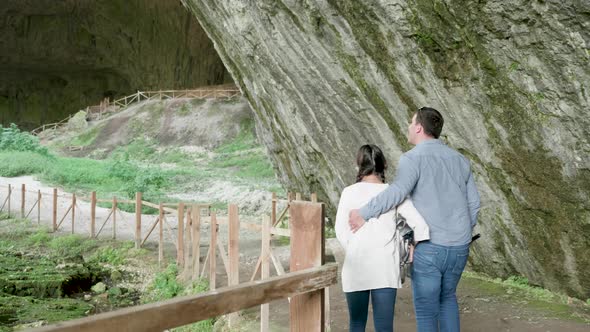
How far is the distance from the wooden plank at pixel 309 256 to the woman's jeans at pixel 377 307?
32.5 inches

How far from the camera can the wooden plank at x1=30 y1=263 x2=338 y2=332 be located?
1.97m

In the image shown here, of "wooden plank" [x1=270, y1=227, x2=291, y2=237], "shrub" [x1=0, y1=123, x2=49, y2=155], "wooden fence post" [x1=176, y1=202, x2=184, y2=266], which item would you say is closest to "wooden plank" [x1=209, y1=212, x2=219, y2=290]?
"wooden plank" [x1=270, y1=227, x2=291, y2=237]

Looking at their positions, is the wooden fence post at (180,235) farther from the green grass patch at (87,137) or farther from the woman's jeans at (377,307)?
the green grass patch at (87,137)

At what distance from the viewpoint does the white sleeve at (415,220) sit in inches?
142

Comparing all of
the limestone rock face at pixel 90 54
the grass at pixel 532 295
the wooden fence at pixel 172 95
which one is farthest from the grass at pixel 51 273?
the limestone rock face at pixel 90 54

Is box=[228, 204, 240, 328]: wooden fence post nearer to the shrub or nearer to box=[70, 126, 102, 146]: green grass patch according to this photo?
the shrub

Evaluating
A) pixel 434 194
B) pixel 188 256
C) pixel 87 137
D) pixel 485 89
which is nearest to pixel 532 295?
pixel 485 89

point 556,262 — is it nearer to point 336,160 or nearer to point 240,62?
point 336,160

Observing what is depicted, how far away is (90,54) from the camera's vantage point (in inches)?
1804

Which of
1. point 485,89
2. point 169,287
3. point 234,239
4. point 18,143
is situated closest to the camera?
point 485,89

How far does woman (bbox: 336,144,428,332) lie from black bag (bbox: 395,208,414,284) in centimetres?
3

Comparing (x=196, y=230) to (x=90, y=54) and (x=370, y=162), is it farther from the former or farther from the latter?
(x=90, y=54)

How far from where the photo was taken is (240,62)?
1269 centimetres

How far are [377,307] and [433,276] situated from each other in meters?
0.44
